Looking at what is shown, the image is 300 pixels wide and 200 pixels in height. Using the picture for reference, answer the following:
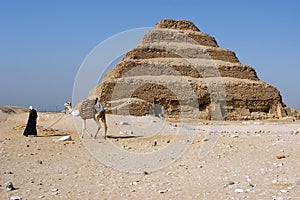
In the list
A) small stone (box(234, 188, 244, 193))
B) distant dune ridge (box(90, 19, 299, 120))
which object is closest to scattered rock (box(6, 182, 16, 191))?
small stone (box(234, 188, 244, 193))

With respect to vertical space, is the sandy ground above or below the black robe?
below

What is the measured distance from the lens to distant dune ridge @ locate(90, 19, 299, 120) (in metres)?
33.2

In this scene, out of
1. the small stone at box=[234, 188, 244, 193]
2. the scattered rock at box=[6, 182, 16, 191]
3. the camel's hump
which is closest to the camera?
the small stone at box=[234, 188, 244, 193]

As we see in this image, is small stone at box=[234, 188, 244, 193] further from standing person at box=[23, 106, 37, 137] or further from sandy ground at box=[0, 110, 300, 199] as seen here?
standing person at box=[23, 106, 37, 137]

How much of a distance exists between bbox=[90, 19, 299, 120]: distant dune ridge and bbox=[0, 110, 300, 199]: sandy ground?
18713mm

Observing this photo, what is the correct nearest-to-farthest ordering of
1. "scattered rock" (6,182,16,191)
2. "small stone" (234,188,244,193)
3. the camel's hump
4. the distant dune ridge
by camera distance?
1. "small stone" (234,188,244,193)
2. "scattered rock" (6,182,16,191)
3. the camel's hump
4. the distant dune ridge

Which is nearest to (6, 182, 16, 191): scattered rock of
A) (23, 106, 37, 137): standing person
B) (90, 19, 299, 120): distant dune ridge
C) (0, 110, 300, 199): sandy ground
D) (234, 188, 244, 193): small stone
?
(0, 110, 300, 199): sandy ground

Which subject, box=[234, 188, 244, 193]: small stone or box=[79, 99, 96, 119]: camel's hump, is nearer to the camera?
box=[234, 188, 244, 193]: small stone

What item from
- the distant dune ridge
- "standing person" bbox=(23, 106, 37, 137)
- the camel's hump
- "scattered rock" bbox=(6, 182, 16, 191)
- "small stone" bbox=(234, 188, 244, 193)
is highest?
the distant dune ridge

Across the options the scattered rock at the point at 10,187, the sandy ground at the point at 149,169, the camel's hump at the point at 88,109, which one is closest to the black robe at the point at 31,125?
the sandy ground at the point at 149,169

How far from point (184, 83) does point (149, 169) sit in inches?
1125

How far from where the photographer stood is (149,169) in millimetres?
7984

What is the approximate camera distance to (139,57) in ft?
131

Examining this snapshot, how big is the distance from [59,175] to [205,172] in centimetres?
289
